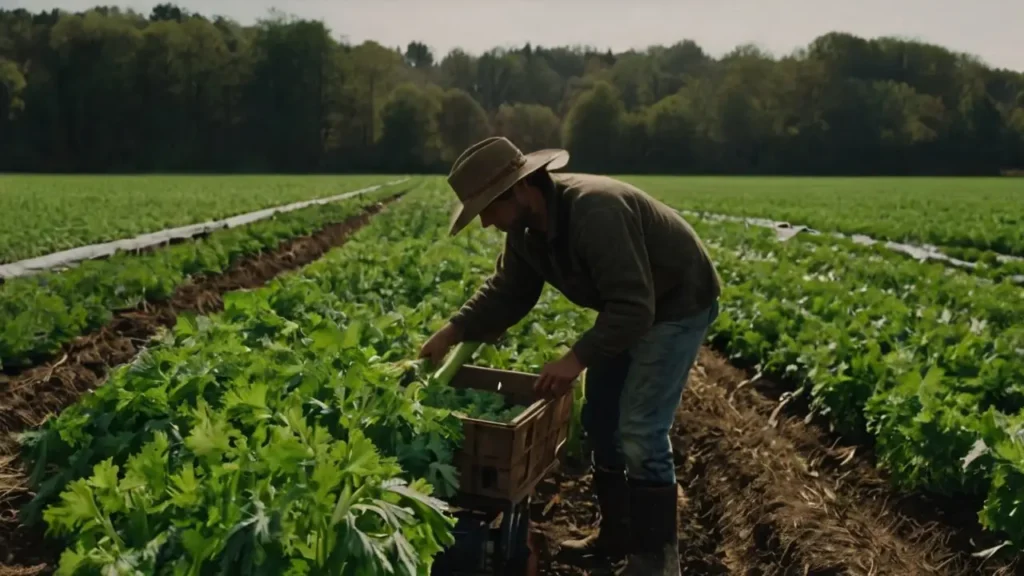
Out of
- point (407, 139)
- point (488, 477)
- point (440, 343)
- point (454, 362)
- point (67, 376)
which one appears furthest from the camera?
point (407, 139)

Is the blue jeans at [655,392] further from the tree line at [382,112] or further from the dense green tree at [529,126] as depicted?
the dense green tree at [529,126]

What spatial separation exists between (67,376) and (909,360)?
6327mm

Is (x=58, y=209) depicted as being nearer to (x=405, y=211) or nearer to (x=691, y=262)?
(x=405, y=211)

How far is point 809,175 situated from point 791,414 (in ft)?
260

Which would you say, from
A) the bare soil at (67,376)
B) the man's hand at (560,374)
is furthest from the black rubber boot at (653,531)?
the bare soil at (67,376)

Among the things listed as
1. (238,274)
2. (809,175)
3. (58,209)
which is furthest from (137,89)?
(238,274)

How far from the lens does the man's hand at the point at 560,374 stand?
13.0ft

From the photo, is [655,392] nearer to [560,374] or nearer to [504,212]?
[560,374]

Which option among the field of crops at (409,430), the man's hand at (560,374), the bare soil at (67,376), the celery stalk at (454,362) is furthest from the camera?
the celery stalk at (454,362)

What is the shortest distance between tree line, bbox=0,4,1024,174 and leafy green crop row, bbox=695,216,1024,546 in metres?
73.9

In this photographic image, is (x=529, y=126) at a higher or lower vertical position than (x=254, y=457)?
higher

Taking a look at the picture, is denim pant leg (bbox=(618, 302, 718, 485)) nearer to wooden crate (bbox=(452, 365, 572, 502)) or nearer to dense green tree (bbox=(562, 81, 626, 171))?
wooden crate (bbox=(452, 365, 572, 502))

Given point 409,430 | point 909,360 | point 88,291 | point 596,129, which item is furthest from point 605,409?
point 596,129

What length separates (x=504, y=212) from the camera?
3.90 meters
